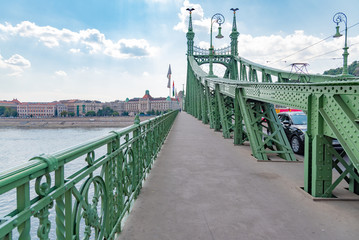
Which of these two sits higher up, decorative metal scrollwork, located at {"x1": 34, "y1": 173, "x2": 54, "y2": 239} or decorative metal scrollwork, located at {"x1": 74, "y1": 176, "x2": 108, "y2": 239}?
decorative metal scrollwork, located at {"x1": 34, "y1": 173, "x2": 54, "y2": 239}

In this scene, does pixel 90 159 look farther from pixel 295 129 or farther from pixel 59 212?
pixel 295 129

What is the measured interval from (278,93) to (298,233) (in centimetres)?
335

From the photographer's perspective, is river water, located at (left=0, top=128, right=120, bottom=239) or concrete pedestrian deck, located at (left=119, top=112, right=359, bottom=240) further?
river water, located at (left=0, top=128, right=120, bottom=239)

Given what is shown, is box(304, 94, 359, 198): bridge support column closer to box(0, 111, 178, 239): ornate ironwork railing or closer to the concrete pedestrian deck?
the concrete pedestrian deck

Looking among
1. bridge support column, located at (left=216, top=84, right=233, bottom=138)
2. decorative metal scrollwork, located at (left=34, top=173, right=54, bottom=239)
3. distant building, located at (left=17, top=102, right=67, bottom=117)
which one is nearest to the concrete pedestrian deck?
decorative metal scrollwork, located at (left=34, top=173, right=54, bottom=239)

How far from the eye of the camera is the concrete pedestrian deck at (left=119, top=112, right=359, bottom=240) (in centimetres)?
292

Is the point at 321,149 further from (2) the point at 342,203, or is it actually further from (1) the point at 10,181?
(1) the point at 10,181

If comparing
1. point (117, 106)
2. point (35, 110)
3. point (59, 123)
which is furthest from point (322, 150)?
point (117, 106)

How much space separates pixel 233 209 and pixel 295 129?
651cm

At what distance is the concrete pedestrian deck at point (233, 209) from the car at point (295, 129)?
2867 millimetres

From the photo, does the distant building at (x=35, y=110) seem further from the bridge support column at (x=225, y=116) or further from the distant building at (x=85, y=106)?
the bridge support column at (x=225, y=116)

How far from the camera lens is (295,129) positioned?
8961 mm

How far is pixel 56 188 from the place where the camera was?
152cm

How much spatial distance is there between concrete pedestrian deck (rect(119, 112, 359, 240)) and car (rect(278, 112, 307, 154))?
9.41ft
